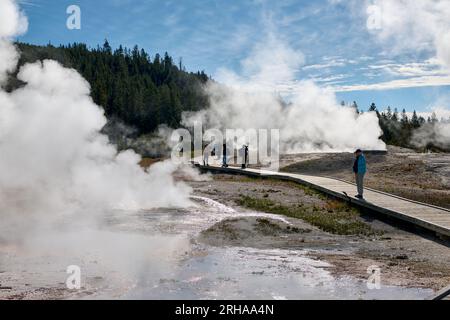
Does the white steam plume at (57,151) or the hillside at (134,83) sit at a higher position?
the hillside at (134,83)

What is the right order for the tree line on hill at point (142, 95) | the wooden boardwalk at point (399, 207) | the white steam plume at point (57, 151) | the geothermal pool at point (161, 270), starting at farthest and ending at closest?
the tree line on hill at point (142, 95) → the white steam plume at point (57, 151) → the wooden boardwalk at point (399, 207) → the geothermal pool at point (161, 270)

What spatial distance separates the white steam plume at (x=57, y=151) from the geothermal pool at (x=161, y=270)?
655 cm

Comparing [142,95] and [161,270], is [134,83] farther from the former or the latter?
[161,270]

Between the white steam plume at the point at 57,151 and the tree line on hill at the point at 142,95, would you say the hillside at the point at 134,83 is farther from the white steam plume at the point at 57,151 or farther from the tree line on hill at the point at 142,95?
the white steam plume at the point at 57,151

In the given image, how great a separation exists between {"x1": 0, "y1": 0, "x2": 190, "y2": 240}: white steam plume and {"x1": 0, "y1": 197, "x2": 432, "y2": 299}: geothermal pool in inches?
258

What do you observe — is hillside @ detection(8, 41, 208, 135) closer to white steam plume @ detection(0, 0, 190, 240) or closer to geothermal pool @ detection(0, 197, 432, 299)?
white steam plume @ detection(0, 0, 190, 240)

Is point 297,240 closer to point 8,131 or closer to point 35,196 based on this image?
point 35,196

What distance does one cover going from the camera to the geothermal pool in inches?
307

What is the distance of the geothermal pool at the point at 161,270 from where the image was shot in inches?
307

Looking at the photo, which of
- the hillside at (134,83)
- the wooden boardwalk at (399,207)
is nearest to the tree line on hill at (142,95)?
the hillside at (134,83)

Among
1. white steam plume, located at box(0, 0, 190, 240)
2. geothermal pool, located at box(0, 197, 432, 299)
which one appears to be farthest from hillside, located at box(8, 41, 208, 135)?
geothermal pool, located at box(0, 197, 432, 299)

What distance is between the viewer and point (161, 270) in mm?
9148
